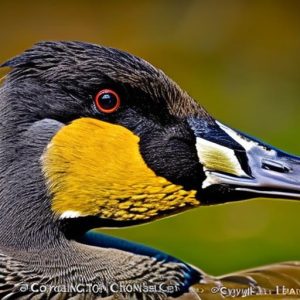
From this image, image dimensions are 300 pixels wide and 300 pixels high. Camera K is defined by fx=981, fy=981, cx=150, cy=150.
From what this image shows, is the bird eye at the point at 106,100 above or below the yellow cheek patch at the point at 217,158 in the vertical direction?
above

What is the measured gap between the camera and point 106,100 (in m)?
2.26

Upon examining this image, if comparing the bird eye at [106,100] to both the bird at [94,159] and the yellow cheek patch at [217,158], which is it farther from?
the yellow cheek patch at [217,158]

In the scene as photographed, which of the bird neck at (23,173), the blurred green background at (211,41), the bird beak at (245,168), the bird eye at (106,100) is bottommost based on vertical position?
the bird neck at (23,173)

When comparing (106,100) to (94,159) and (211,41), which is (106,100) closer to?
(94,159)

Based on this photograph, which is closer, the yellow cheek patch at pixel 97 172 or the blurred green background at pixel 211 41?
the yellow cheek patch at pixel 97 172

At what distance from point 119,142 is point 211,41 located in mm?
5457

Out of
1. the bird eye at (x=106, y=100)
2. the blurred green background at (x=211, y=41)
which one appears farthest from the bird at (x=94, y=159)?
the blurred green background at (x=211, y=41)

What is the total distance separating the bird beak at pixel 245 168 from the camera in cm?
228

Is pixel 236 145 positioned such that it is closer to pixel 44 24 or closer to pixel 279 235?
pixel 279 235

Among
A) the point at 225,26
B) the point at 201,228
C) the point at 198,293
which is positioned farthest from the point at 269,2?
the point at 198,293

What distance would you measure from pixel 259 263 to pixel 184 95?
93.6 inches

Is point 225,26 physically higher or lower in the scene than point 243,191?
higher

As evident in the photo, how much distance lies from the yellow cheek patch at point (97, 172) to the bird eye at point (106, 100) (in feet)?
0.12

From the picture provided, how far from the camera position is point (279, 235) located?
199 inches
